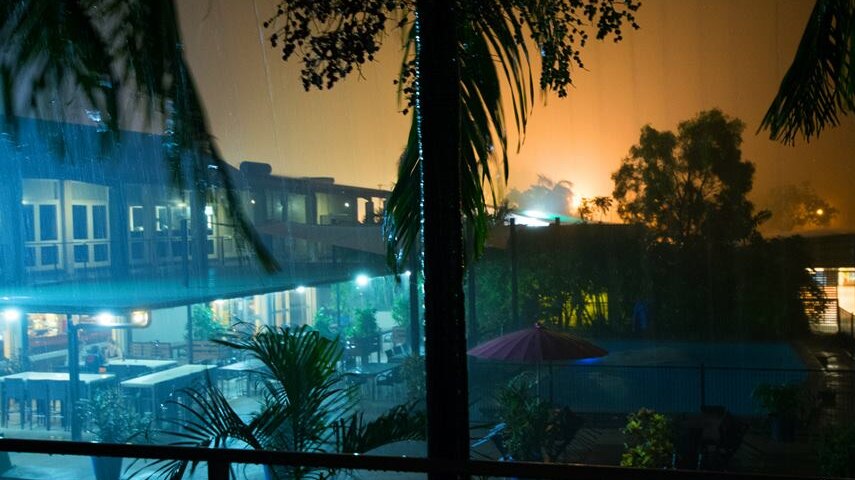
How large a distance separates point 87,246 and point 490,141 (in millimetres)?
13950

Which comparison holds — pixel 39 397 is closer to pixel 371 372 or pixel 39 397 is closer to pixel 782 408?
pixel 371 372

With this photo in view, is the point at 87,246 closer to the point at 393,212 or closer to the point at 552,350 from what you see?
the point at 552,350

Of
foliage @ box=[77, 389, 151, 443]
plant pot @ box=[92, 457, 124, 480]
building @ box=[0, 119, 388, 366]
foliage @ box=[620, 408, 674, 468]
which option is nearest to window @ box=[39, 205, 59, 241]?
building @ box=[0, 119, 388, 366]

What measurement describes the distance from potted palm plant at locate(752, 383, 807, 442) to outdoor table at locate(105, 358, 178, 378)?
23.4ft

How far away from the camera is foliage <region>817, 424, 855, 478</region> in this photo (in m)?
6.66

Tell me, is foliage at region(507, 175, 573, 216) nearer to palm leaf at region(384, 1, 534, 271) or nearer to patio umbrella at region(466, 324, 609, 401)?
patio umbrella at region(466, 324, 609, 401)

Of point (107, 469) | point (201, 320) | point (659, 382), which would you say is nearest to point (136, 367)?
point (201, 320)

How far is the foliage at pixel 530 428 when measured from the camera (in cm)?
738

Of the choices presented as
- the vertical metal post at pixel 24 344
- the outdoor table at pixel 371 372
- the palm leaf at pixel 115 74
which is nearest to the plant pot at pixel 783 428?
the outdoor table at pixel 371 372

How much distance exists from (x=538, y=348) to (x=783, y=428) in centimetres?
302

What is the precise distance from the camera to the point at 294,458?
1.96 m

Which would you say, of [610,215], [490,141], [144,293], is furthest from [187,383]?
[610,215]

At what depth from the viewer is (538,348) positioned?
27.0 ft

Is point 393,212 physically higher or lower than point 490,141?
lower
